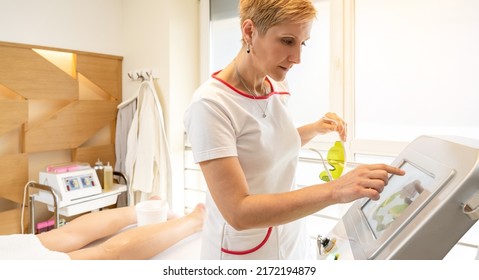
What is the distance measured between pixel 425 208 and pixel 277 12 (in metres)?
0.51

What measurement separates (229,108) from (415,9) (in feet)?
4.92

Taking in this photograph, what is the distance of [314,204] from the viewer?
0.65 metres

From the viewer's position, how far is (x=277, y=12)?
768 mm

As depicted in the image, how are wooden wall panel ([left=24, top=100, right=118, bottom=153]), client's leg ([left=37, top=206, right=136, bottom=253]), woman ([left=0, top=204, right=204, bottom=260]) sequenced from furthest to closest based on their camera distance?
wooden wall panel ([left=24, top=100, right=118, bottom=153]), client's leg ([left=37, top=206, right=136, bottom=253]), woman ([left=0, top=204, right=204, bottom=260])

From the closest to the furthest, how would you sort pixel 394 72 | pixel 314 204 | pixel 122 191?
pixel 314 204, pixel 394 72, pixel 122 191

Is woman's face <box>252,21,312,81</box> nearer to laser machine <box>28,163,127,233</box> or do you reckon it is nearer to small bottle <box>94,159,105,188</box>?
laser machine <box>28,163,127,233</box>

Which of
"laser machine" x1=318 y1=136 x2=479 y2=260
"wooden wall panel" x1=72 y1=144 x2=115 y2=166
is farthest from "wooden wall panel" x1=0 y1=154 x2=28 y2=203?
"laser machine" x1=318 y1=136 x2=479 y2=260

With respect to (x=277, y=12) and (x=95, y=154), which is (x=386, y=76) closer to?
(x=277, y=12)

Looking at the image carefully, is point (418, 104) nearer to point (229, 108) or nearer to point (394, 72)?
point (394, 72)

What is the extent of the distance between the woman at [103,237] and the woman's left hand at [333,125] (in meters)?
0.91

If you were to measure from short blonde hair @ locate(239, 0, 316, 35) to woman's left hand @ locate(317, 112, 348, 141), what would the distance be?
0.41m

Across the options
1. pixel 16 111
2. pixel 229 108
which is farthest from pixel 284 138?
pixel 16 111

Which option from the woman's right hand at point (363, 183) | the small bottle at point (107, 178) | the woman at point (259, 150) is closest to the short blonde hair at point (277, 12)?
the woman at point (259, 150)

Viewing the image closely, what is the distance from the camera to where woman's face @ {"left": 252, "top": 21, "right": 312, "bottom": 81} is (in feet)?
2.60
